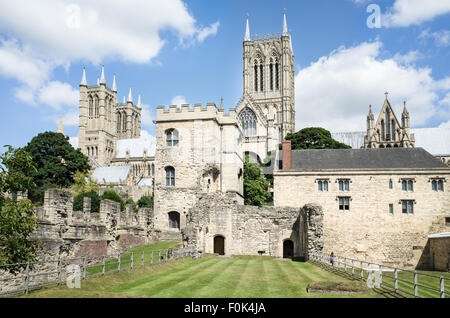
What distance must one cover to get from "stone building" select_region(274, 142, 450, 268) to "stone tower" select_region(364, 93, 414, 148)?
125 feet

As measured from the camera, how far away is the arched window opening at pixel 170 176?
1608 inches

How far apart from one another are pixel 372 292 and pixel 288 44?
109351mm

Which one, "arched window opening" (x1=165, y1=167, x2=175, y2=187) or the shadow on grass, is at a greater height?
"arched window opening" (x1=165, y1=167, x2=175, y2=187)

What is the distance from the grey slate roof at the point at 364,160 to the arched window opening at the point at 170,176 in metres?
12.2

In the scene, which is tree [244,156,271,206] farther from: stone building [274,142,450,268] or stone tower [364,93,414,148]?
stone tower [364,93,414,148]

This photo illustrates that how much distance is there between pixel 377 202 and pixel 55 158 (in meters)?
49.3

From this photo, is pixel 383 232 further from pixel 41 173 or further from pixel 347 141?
pixel 347 141

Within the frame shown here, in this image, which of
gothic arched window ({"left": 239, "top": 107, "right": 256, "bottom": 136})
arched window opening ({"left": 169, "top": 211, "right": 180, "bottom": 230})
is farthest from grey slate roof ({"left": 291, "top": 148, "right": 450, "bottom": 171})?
gothic arched window ({"left": 239, "top": 107, "right": 256, "bottom": 136})

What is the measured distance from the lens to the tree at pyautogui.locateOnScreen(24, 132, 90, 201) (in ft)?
215

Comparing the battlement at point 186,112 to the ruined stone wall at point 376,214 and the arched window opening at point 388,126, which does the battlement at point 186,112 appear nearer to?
the ruined stone wall at point 376,214

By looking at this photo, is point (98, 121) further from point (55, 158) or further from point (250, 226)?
point (250, 226)

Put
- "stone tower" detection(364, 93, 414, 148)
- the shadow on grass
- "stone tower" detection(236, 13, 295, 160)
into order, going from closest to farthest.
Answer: the shadow on grass → "stone tower" detection(364, 93, 414, 148) → "stone tower" detection(236, 13, 295, 160)

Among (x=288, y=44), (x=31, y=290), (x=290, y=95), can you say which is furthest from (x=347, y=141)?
(x=31, y=290)

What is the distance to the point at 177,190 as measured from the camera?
132 feet
